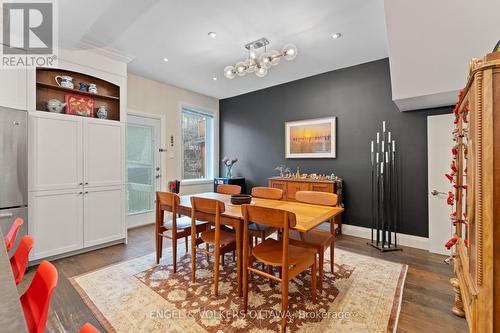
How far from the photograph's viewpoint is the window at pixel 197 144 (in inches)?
210

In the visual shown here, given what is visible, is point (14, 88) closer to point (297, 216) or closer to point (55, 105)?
point (55, 105)

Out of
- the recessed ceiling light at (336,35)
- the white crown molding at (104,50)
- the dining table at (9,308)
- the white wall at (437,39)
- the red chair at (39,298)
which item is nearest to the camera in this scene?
the dining table at (9,308)

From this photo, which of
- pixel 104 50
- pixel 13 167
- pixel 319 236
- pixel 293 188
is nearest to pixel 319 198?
pixel 319 236

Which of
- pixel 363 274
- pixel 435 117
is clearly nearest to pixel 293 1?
pixel 435 117

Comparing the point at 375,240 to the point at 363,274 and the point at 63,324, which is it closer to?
the point at 363,274

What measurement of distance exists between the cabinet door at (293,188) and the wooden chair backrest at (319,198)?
1.32 m

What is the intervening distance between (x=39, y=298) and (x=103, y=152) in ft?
9.00

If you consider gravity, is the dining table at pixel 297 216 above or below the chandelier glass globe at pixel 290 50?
below

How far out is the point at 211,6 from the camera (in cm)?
239

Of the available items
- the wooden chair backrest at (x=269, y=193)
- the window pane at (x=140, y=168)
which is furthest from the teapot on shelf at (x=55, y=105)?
the wooden chair backrest at (x=269, y=193)

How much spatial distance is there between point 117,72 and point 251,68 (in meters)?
2.13

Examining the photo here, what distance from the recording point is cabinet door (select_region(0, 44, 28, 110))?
256 cm

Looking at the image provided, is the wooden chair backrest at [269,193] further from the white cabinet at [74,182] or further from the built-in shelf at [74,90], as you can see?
the built-in shelf at [74,90]

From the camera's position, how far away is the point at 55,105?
10.1 ft
